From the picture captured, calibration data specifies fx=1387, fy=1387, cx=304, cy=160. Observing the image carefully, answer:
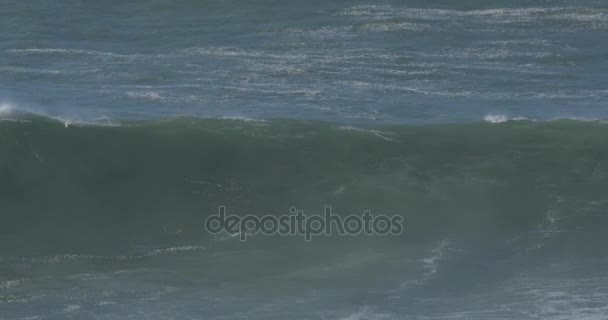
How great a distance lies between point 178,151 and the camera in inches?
1264

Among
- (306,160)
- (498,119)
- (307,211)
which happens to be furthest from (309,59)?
(307,211)

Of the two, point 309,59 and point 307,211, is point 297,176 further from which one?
point 309,59

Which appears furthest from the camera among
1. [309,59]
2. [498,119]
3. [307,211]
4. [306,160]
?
[309,59]

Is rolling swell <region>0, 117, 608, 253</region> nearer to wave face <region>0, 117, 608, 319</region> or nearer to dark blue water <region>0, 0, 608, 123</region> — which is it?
wave face <region>0, 117, 608, 319</region>

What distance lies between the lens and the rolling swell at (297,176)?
29703 millimetres

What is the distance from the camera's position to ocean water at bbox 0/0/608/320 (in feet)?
85.7

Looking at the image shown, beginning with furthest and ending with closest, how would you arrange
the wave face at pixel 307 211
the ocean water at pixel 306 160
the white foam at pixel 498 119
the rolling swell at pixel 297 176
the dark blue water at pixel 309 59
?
the dark blue water at pixel 309 59 < the white foam at pixel 498 119 < the rolling swell at pixel 297 176 < the ocean water at pixel 306 160 < the wave face at pixel 307 211

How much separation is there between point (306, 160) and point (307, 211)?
70.3 inches

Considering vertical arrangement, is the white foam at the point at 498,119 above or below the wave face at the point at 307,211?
above

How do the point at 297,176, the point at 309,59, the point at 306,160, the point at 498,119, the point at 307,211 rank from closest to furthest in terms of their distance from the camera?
the point at 307,211, the point at 297,176, the point at 306,160, the point at 498,119, the point at 309,59

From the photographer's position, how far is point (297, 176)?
1240 inches

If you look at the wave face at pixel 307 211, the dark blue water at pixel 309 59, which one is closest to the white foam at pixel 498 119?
the wave face at pixel 307 211

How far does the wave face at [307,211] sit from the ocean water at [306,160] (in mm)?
53

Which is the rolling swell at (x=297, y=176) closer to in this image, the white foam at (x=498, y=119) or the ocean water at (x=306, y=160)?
the ocean water at (x=306, y=160)
